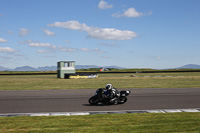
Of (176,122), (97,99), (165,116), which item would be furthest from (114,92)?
(176,122)

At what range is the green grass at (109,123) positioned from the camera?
314 inches

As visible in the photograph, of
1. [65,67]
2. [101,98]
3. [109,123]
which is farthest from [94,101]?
[65,67]

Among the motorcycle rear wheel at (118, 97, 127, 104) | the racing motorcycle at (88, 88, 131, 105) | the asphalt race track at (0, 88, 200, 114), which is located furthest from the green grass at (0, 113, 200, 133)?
the motorcycle rear wheel at (118, 97, 127, 104)

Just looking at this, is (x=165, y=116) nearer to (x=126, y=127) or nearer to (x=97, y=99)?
(x=126, y=127)

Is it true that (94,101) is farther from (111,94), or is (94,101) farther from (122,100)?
Result: (122,100)

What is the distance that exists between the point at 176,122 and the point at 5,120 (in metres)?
6.63

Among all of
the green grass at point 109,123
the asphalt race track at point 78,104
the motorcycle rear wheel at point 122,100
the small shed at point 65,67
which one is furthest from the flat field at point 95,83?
the green grass at point 109,123

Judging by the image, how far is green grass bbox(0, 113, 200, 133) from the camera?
7965mm

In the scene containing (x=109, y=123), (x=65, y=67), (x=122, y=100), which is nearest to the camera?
(x=109, y=123)

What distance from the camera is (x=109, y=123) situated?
8875mm

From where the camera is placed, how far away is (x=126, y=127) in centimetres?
823

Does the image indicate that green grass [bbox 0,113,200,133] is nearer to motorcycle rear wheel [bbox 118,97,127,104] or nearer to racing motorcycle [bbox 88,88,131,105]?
racing motorcycle [bbox 88,88,131,105]

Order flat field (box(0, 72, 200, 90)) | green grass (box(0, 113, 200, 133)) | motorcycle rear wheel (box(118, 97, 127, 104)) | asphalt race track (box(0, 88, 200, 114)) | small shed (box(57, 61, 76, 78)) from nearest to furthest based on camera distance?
green grass (box(0, 113, 200, 133)) < asphalt race track (box(0, 88, 200, 114)) < motorcycle rear wheel (box(118, 97, 127, 104)) < flat field (box(0, 72, 200, 90)) < small shed (box(57, 61, 76, 78))

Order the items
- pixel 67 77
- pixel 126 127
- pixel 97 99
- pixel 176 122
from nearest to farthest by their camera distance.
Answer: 1. pixel 126 127
2. pixel 176 122
3. pixel 97 99
4. pixel 67 77
